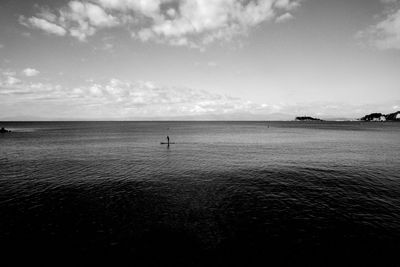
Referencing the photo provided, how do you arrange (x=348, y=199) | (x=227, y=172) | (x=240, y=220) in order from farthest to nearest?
(x=227, y=172) → (x=348, y=199) → (x=240, y=220)

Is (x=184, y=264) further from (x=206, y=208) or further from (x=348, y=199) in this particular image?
(x=348, y=199)

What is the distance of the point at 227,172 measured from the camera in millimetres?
34188

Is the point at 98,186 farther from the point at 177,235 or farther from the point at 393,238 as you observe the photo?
the point at 393,238

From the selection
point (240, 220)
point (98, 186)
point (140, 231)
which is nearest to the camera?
point (140, 231)

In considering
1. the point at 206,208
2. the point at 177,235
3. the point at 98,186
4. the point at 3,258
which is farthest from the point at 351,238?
the point at 98,186

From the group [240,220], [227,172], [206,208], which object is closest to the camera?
[240,220]

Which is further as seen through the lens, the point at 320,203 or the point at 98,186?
the point at 98,186

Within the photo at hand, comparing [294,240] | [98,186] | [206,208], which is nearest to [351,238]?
[294,240]

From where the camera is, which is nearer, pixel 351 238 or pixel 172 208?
pixel 351 238

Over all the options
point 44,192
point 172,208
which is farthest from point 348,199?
point 44,192

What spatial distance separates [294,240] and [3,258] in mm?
19557

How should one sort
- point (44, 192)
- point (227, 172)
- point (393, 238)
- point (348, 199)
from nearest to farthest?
point (393, 238) → point (348, 199) → point (44, 192) → point (227, 172)

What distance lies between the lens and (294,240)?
1583cm

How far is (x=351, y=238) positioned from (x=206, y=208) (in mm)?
11536
